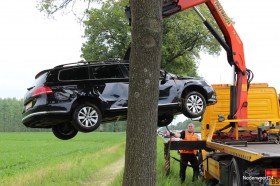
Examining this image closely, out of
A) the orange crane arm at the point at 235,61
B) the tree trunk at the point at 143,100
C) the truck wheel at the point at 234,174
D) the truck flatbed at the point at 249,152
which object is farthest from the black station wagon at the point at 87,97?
the tree trunk at the point at 143,100

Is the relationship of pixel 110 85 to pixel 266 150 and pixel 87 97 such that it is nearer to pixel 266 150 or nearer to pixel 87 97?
pixel 87 97

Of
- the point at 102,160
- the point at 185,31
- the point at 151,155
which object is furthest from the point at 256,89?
the point at 185,31

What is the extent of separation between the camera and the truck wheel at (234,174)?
7.02 metres

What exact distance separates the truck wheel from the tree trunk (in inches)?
90.4

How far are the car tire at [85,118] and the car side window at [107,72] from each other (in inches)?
27.0

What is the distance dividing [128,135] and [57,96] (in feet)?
11.7

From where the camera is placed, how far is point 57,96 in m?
8.47

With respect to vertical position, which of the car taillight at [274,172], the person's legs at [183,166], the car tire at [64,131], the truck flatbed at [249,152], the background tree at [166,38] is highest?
the background tree at [166,38]

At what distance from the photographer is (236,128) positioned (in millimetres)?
9508

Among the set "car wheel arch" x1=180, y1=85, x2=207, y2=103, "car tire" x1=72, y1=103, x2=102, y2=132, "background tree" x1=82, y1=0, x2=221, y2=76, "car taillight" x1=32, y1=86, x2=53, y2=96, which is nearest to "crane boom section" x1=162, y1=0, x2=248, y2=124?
"car wheel arch" x1=180, y1=85, x2=207, y2=103

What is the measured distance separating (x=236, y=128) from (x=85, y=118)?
3.15 m

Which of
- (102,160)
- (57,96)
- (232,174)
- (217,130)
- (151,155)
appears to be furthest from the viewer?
(102,160)

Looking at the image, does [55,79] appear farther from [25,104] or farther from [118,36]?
[118,36]

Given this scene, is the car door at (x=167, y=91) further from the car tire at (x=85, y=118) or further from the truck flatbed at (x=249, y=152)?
the car tire at (x=85, y=118)
